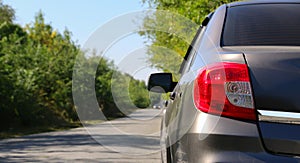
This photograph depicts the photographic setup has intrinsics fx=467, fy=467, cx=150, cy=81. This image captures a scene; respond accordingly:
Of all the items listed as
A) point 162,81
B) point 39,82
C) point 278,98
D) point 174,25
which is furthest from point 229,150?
point 39,82

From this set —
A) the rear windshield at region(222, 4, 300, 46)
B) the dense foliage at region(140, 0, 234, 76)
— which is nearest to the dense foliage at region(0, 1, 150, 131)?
the dense foliage at region(140, 0, 234, 76)

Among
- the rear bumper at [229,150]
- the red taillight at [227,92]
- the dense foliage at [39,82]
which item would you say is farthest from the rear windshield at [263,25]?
the dense foliage at [39,82]

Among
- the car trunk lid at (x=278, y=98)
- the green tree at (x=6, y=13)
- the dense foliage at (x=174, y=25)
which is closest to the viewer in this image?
the car trunk lid at (x=278, y=98)

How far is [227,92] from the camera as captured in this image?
2.29 m

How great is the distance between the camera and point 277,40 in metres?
2.64

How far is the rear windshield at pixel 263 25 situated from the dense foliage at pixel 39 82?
33.1ft

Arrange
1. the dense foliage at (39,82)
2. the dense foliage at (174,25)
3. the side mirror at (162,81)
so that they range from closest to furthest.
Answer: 1. the side mirror at (162,81)
2. the dense foliage at (174,25)
3. the dense foliage at (39,82)

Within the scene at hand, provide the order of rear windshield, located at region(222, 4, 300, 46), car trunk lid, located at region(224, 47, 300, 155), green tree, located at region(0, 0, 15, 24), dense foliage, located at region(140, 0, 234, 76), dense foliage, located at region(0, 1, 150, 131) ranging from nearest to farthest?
1. car trunk lid, located at region(224, 47, 300, 155)
2. rear windshield, located at region(222, 4, 300, 46)
3. dense foliage, located at region(140, 0, 234, 76)
4. dense foliage, located at region(0, 1, 150, 131)
5. green tree, located at region(0, 0, 15, 24)

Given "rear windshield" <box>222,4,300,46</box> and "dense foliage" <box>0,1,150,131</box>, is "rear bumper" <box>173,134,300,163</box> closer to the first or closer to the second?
"rear windshield" <box>222,4,300,46</box>

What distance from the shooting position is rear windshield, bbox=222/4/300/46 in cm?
264

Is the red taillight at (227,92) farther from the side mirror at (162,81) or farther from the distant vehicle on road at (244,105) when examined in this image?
the side mirror at (162,81)

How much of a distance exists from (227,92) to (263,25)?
73 centimetres

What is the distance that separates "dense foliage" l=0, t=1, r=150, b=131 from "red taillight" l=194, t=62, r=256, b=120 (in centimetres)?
1073

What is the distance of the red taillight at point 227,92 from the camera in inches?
88.7
